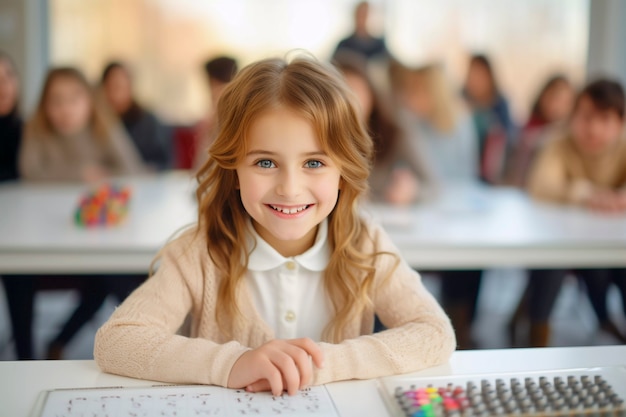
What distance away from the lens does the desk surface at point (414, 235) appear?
2.14m

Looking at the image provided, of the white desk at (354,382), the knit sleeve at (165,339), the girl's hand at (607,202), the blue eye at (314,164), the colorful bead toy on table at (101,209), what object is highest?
the blue eye at (314,164)

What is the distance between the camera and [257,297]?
52.8 inches

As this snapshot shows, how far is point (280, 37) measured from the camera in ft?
21.3

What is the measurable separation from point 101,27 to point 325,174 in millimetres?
5640

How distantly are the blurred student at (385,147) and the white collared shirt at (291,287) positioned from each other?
5.33ft

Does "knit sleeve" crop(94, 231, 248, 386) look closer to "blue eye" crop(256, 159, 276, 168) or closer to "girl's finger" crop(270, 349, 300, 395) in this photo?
"girl's finger" crop(270, 349, 300, 395)

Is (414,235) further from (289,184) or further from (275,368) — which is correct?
(275,368)

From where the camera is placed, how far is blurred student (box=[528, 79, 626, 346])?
2.84 metres

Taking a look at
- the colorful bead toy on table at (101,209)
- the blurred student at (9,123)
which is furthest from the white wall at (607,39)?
the colorful bead toy on table at (101,209)

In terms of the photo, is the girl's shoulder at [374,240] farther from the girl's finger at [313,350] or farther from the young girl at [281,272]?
the girl's finger at [313,350]

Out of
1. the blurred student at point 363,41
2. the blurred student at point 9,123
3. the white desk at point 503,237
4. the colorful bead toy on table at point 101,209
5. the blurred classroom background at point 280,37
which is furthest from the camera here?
the blurred classroom background at point 280,37

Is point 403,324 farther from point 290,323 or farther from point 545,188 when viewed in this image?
point 545,188

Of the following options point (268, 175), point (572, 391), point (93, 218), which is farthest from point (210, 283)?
point (93, 218)

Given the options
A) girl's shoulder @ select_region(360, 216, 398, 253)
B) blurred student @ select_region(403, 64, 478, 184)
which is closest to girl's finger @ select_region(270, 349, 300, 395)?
girl's shoulder @ select_region(360, 216, 398, 253)
